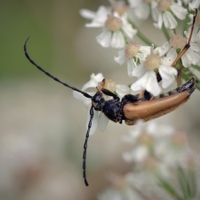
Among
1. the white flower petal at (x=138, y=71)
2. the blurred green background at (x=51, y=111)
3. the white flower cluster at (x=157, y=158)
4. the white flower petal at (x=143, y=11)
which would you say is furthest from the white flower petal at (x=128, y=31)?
the blurred green background at (x=51, y=111)

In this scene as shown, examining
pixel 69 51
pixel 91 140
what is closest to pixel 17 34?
pixel 69 51

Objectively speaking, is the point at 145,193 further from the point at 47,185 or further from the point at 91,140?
the point at 91,140

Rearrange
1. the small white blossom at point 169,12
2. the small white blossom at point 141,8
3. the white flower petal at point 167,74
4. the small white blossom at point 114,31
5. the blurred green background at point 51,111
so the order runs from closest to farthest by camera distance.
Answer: the white flower petal at point 167,74, the small white blossom at point 169,12, the small white blossom at point 114,31, the small white blossom at point 141,8, the blurred green background at point 51,111

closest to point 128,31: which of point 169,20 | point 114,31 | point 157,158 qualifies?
point 114,31

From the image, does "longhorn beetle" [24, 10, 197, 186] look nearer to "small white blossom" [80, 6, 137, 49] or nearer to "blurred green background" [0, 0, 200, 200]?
"small white blossom" [80, 6, 137, 49]

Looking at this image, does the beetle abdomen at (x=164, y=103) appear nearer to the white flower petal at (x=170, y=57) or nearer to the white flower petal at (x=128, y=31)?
the white flower petal at (x=170, y=57)

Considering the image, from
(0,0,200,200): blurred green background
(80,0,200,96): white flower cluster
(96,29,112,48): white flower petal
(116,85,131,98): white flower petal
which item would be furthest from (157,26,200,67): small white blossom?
(0,0,200,200): blurred green background

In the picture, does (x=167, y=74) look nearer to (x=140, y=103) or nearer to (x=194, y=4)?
(x=140, y=103)
